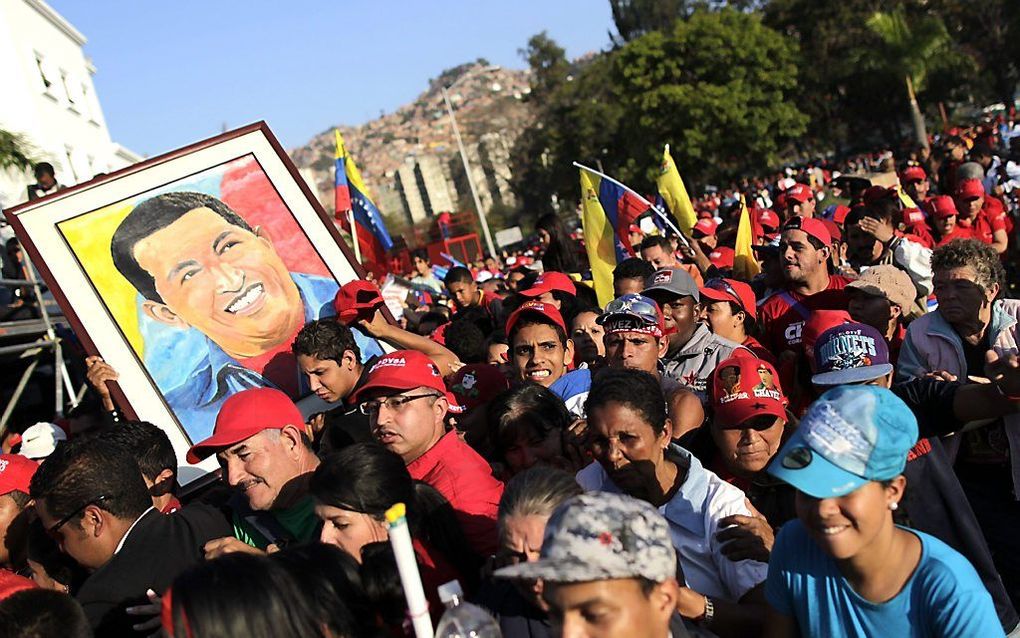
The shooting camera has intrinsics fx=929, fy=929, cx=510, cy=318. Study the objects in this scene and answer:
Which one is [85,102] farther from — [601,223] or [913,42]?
[913,42]

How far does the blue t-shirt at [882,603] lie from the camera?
220 centimetres

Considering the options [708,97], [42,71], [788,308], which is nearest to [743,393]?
[788,308]

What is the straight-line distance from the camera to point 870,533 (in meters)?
2.22

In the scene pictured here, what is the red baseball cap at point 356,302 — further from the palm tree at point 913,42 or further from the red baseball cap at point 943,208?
the palm tree at point 913,42

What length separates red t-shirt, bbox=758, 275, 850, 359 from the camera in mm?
5230

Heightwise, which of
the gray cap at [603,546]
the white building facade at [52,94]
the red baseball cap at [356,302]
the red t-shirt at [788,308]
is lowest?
the red t-shirt at [788,308]

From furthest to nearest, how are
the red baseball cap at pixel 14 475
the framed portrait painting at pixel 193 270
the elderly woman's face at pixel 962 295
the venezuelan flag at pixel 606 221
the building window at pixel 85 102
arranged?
the building window at pixel 85 102 < the venezuelan flag at pixel 606 221 < the framed portrait painting at pixel 193 270 < the red baseball cap at pixel 14 475 < the elderly woman's face at pixel 962 295

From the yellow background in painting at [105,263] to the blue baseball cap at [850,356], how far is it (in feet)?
11.0

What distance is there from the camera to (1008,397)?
3.01m

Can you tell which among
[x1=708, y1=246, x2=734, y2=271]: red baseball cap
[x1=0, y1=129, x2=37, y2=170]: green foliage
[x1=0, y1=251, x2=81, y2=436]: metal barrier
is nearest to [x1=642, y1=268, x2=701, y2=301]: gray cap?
[x1=708, y1=246, x2=734, y2=271]: red baseball cap

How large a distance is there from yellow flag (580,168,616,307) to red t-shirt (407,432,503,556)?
13.4 feet

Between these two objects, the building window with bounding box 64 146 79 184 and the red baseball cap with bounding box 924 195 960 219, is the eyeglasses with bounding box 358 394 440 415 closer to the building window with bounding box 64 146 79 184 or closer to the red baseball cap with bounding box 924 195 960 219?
the red baseball cap with bounding box 924 195 960 219

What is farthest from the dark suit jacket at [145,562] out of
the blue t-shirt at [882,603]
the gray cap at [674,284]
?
the gray cap at [674,284]

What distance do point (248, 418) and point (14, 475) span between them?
1.41 metres
